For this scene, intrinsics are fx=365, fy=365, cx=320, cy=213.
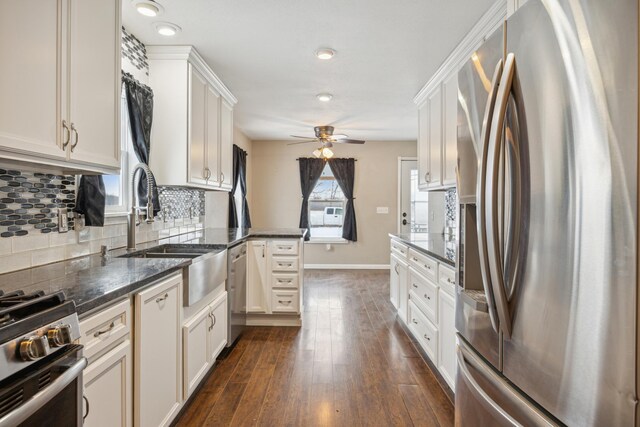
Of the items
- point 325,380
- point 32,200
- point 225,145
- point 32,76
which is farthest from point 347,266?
point 32,76

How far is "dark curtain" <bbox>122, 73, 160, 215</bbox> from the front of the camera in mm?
2535

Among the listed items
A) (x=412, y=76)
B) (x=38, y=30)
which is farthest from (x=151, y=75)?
(x=412, y=76)

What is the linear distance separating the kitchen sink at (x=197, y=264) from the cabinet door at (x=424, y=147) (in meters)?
2.09

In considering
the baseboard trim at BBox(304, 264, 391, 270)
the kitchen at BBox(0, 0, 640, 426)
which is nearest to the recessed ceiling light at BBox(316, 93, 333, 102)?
the kitchen at BBox(0, 0, 640, 426)

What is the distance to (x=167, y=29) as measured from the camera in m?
2.53

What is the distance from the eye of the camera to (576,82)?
0.72 m

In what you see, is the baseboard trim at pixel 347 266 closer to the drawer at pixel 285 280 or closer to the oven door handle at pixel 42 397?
the drawer at pixel 285 280

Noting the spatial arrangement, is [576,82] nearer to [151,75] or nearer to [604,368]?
→ [604,368]

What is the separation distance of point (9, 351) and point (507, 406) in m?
1.20

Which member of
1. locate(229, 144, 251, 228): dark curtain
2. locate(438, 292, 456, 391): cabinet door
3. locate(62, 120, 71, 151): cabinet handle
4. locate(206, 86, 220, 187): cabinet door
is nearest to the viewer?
locate(62, 120, 71, 151): cabinet handle

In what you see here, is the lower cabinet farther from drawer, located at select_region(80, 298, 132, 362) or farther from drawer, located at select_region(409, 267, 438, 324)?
drawer, located at select_region(409, 267, 438, 324)

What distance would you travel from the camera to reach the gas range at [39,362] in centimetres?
82

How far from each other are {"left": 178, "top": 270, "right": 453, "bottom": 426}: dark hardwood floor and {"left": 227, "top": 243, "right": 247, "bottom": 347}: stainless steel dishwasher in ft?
0.52

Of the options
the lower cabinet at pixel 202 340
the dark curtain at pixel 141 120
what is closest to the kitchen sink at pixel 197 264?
the lower cabinet at pixel 202 340
